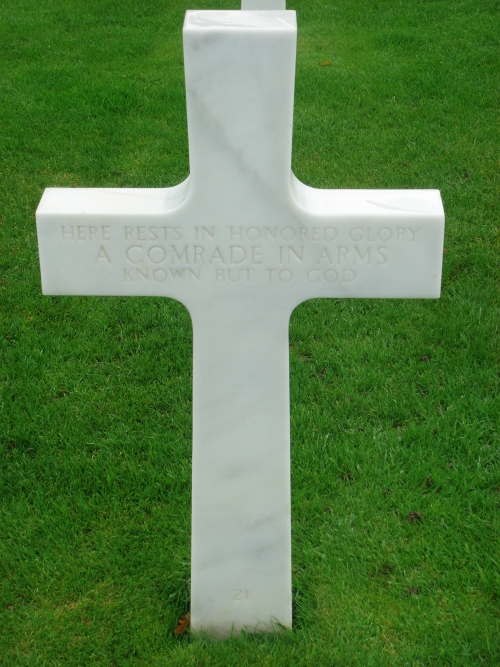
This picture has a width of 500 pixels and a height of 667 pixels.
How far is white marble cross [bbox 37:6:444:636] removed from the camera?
2115mm

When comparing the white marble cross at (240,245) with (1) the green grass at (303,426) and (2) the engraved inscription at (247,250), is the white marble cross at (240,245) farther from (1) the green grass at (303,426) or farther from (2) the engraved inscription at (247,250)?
(1) the green grass at (303,426)

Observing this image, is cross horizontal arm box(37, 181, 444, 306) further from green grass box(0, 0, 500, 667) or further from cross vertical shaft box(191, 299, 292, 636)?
green grass box(0, 0, 500, 667)

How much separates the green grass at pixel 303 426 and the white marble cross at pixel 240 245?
648 mm

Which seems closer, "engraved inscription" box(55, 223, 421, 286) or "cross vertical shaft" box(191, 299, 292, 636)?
"engraved inscription" box(55, 223, 421, 286)

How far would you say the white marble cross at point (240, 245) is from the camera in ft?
6.94

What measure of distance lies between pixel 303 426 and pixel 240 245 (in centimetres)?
156

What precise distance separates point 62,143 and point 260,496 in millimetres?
4093

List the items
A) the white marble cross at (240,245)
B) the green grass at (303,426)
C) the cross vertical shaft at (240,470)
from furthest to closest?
the green grass at (303,426) < the cross vertical shaft at (240,470) < the white marble cross at (240,245)

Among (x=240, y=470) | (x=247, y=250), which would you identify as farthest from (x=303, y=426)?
(x=247, y=250)

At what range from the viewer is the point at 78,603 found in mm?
2980

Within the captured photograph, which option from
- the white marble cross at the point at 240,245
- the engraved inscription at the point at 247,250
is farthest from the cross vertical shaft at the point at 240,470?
the engraved inscription at the point at 247,250

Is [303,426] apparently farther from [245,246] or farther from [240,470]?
[245,246]

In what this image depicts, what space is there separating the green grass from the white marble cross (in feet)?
2.13

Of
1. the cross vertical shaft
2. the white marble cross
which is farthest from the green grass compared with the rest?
the white marble cross
